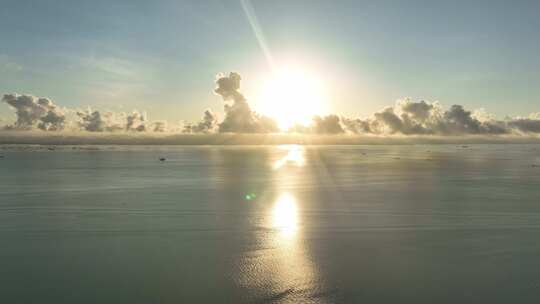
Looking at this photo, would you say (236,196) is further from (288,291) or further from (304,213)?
(288,291)

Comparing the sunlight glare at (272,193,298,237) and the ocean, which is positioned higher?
the ocean

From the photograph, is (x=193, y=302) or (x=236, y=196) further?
(x=236, y=196)

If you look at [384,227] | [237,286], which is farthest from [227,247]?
[384,227]

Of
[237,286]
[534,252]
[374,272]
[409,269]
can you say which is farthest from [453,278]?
[237,286]

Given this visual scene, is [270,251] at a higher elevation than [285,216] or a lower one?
higher

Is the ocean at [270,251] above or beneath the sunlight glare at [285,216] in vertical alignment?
above

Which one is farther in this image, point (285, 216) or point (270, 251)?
point (285, 216)

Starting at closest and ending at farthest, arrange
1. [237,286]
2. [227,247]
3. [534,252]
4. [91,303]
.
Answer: [91,303]
[237,286]
[534,252]
[227,247]

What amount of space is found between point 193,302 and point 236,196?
25434mm

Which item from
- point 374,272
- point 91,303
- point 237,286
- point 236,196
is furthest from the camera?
point 236,196

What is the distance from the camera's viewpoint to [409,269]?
642 inches

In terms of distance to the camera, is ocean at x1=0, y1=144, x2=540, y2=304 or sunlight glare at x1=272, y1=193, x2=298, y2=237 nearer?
ocean at x1=0, y1=144, x2=540, y2=304

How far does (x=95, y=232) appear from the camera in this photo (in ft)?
73.6

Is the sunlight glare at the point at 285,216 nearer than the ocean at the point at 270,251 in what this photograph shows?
No
